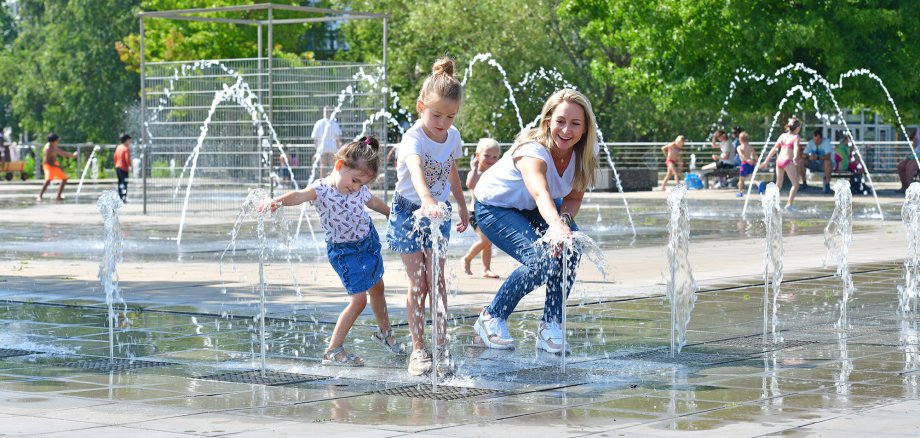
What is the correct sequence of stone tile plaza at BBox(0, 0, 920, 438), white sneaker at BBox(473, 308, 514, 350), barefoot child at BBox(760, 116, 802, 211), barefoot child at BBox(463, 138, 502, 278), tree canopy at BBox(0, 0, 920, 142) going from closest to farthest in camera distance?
1. stone tile plaza at BBox(0, 0, 920, 438)
2. white sneaker at BBox(473, 308, 514, 350)
3. barefoot child at BBox(463, 138, 502, 278)
4. barefoot child at BBox(760, 116, 802, 211)
5. tree canopy at BBox(0, 0, 920, 142)

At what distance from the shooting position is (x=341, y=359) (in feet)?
25.1

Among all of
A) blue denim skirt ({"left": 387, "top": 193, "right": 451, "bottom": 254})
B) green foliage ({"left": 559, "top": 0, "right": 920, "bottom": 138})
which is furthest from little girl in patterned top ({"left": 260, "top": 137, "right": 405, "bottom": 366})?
green foliage ({"left": 559, "top": 0, "right": 920, "bottom": 138})

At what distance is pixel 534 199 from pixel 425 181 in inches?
23.6

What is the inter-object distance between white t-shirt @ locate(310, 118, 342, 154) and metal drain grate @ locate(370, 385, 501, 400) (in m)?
15.4

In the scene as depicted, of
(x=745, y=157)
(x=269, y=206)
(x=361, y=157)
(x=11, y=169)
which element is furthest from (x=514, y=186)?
(x=11, y=169)

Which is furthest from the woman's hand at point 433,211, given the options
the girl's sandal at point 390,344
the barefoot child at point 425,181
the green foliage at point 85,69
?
the green foliage at point 85,69

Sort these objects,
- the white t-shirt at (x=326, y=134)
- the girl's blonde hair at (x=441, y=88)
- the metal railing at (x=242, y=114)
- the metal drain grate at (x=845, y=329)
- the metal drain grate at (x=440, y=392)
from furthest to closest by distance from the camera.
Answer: the white t-shirt at (x=326, y=134)
the metal railing at (x=242, y=114)
the metal drain grate at (x=845, y=329)
the girl's blonde hair at (x=441, y=88)
the metal drain grate at (x=440, y=392)

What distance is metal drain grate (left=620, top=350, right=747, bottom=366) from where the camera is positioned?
300 inches

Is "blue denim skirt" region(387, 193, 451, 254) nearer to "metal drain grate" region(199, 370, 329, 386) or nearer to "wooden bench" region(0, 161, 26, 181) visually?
"metal drain grate" region(199, 370, 329, 386)

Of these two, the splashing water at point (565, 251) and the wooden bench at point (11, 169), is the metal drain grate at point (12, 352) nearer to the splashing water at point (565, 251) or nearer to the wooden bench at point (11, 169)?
the splashing water at point (565, 251)

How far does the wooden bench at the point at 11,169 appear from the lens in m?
44.3

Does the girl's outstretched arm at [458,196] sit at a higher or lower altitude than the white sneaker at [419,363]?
higher

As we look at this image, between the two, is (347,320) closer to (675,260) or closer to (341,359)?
(341,359)

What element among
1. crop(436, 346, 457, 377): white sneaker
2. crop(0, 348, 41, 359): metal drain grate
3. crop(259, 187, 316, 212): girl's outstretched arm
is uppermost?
crop(259, 187, 316, 212): girl's outstretched arm
